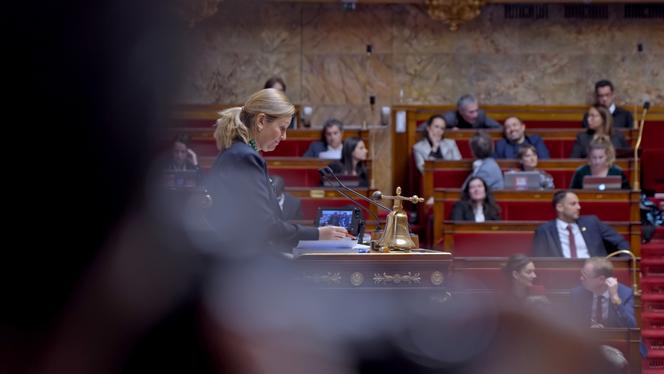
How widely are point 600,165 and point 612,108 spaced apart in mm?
2919

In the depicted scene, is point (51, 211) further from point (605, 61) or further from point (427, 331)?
point (605, 61)

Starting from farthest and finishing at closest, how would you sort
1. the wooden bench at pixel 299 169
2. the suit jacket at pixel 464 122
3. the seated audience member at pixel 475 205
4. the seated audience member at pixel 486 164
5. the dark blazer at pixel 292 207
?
the suit jacket at pixel 464 122 → the wooden bench at pixel 299 169 → the seated audience member at pixel 486 164 → the seated audience member at pixel 475 205 → the dark blazer at pixel 292 207

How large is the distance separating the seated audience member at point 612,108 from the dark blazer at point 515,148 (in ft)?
3.99

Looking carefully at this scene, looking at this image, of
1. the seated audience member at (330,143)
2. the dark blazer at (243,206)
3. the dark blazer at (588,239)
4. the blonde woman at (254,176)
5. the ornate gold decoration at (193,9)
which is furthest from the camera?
the seated audience member at (330,143)

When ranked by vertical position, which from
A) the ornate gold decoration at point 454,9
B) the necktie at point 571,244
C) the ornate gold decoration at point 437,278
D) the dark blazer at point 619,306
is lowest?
the dark blazer at point 619,306

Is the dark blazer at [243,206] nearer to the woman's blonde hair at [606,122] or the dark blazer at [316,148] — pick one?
the dark blazer at [316,148]

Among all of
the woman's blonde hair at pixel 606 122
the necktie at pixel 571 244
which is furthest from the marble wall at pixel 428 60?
the necktie at pixel 571 244

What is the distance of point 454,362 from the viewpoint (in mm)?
771

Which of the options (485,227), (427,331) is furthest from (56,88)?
(485,227)

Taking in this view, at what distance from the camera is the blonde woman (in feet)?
3.35

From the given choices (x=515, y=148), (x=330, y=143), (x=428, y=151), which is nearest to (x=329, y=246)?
(x=330, y=143)

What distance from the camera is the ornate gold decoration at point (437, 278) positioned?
1.95 m

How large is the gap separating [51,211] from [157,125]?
0.27ft

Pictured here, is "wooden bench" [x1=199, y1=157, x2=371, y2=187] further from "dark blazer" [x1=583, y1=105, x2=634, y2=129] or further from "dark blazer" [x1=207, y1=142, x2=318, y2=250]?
"dark blazer" [x1=207, y1=142, x2=318, y2=250]
